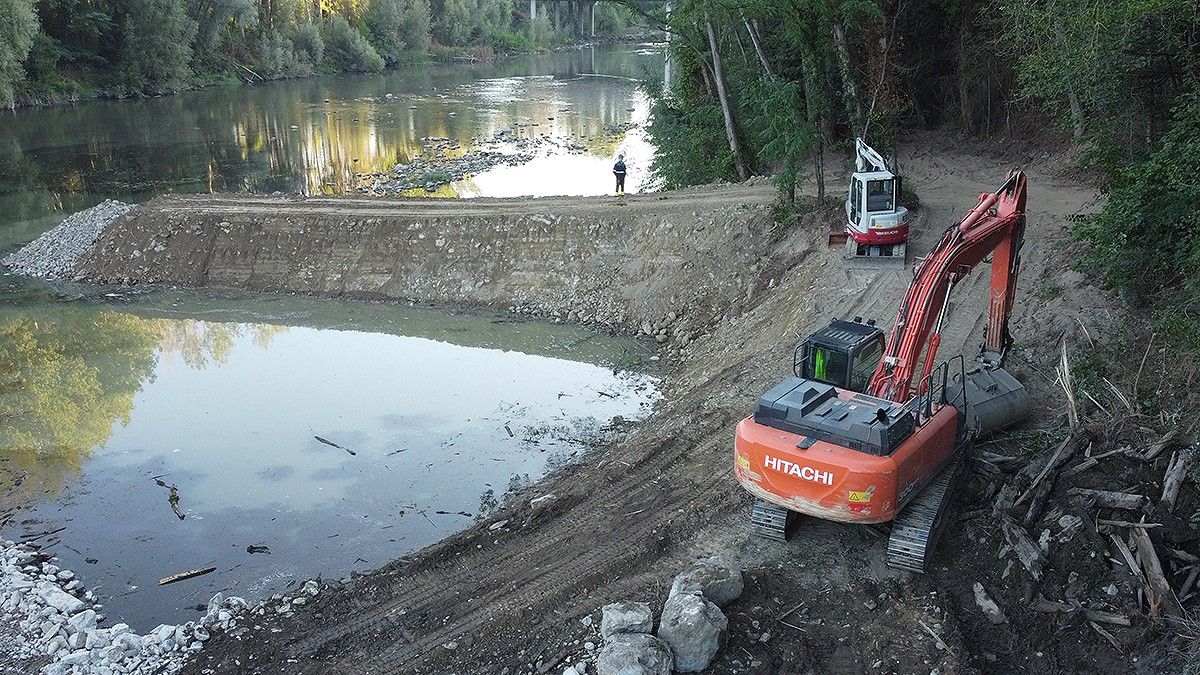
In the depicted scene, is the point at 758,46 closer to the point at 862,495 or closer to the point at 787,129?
the point at 787,129

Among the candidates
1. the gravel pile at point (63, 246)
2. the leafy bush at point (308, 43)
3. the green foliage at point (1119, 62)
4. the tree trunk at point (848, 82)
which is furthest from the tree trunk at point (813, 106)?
the leafy bush at point (308, 43)

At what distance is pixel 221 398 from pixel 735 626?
11.8 metres

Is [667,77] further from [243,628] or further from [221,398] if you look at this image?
[243,628]

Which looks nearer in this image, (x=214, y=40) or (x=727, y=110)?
(x=727, y=110)

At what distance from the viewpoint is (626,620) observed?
29.3 feet

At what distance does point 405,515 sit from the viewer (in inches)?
519

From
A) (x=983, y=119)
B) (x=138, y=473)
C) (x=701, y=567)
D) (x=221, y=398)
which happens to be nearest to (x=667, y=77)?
(x=983, y=119)

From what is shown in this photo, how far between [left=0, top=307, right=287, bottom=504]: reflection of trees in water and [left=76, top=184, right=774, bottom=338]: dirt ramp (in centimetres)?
285

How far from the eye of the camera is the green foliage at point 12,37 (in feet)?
156

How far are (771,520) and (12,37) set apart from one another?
52978mm

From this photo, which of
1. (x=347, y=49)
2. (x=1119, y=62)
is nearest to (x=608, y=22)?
(x=347, y=49)

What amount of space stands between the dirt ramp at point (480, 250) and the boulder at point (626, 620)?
11.4 metres

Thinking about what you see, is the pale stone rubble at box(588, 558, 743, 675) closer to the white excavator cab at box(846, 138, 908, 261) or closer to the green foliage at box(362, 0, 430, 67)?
the white excavator cab at box(846, 138, 908, 261)

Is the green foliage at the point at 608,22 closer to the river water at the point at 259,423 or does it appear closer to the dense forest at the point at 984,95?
the dense forest at the point at 984,95
